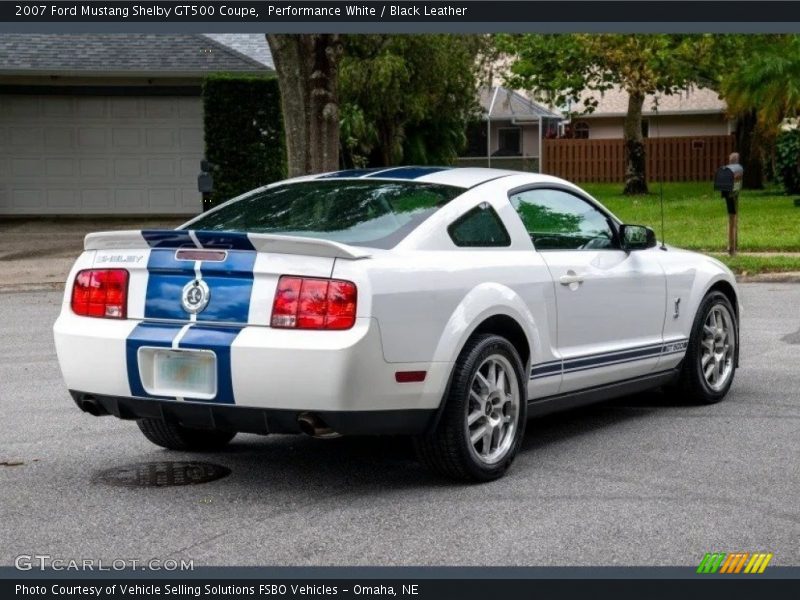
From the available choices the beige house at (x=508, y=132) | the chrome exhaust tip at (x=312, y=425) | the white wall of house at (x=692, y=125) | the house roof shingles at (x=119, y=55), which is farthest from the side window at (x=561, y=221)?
the white wall of house at (x=692, y=125)

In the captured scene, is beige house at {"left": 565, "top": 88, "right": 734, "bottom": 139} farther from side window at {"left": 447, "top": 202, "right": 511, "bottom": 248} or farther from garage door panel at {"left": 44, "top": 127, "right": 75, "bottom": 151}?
side window at {"left": 447, "top": 202, "right": 511, "bottom": 248}

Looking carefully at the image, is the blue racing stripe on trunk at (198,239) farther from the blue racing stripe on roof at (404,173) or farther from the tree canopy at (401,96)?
the tree canopy at (401,96)

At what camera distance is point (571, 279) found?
7.48 meters

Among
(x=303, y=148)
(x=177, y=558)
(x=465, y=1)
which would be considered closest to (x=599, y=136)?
(x=303, y=148)

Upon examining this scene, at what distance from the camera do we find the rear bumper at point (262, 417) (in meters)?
6.13

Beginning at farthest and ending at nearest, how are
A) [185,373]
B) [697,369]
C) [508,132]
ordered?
[508,132] < [697,369] < [185,373]

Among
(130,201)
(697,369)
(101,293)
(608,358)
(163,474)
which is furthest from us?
(130,201)

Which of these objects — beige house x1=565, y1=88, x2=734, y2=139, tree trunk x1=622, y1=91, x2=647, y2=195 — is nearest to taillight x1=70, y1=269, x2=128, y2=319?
tree trunk x1=622, y1=91, x2=647, y2=195

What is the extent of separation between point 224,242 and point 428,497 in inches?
59.7

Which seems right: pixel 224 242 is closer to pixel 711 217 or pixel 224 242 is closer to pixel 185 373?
pixel 185 373

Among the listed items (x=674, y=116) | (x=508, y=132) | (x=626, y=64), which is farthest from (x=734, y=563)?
(x=674, y=116)

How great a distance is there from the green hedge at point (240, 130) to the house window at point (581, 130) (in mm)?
36193

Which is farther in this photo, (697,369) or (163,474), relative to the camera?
(697,369)
